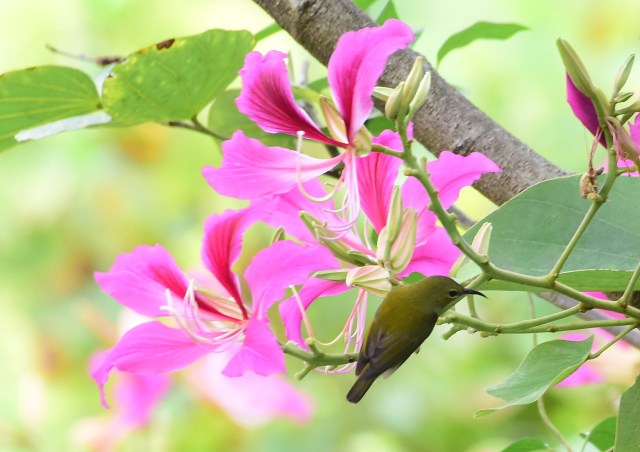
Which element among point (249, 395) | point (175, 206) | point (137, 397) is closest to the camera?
point (137, 397)

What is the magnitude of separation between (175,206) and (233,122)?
91cm

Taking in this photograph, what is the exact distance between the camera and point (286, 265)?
1.10 ft

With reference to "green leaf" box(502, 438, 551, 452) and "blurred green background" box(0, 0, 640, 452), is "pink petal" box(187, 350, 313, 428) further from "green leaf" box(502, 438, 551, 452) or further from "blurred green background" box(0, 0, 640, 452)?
"green leaf" box(502, 438, 551, 452)

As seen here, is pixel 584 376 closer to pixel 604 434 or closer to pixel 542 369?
pixel 604 434

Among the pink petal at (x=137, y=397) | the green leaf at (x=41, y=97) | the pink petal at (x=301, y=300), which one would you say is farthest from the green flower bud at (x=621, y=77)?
the pink petal at (x=137, y=397)

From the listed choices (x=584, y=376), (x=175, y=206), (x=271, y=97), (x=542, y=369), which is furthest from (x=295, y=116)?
(x=175, y=206)

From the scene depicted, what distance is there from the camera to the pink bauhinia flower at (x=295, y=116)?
0.31 m

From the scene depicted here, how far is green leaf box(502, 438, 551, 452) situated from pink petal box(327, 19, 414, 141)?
17cm

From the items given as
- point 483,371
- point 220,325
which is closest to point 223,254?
point 220,325

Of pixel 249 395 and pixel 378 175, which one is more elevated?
pixel 378 175

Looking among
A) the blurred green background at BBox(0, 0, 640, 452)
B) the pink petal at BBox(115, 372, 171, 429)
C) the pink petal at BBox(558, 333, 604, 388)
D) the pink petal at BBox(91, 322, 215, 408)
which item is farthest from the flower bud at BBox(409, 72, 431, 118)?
the blurred green background at BBox(0, 0, 640, 452)

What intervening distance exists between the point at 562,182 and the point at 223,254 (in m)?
0.13

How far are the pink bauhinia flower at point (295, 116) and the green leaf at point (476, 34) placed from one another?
155mm

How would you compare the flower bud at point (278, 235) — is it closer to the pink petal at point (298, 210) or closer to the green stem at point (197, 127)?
the pink petal at point (298, 210)
